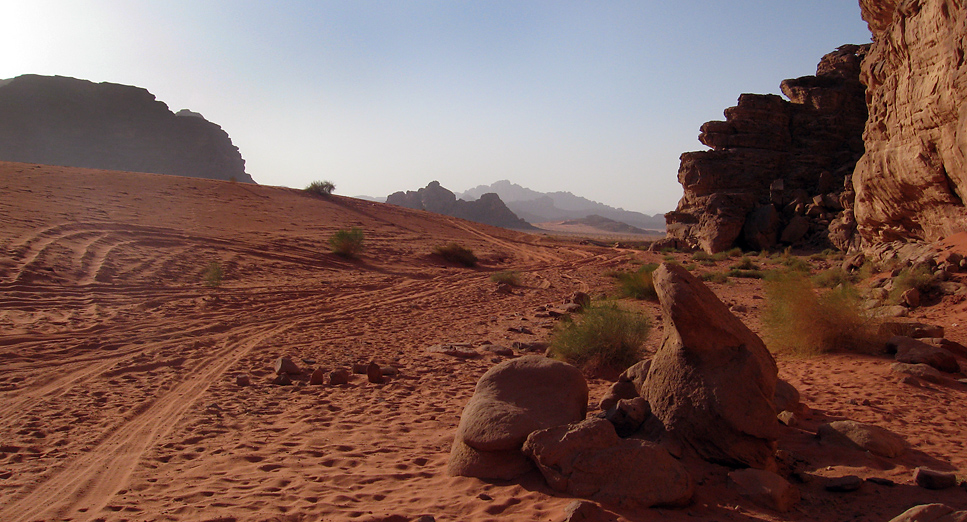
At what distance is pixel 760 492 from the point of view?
3340 mm

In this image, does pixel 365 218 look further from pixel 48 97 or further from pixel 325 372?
pixel 48 97

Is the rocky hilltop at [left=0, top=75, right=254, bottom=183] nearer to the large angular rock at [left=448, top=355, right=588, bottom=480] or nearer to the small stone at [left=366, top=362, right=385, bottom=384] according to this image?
the small stone at [left=366, top=362, right=385, bottom=384]

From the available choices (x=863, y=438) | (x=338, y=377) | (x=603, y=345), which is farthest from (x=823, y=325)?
(x=338, y=377)

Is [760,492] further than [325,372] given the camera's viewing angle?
No

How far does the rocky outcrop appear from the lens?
3344 inches

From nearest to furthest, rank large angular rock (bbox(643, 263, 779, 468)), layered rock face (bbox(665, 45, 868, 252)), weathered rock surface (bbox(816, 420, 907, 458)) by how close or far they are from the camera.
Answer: large angular rock (bbox(643, 263, 779, 468))
weathered rock surface (bbox(816, 420, 907, 458))
layered rock face (bbox(665, 45, 868, 252))

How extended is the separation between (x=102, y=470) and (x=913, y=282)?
12.4 meters

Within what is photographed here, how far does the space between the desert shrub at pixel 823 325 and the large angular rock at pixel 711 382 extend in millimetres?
3841

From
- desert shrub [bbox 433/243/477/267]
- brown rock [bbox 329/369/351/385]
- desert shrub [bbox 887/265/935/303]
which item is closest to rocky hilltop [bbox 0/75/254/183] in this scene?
desert shrub [bbox 433/243/477/267]

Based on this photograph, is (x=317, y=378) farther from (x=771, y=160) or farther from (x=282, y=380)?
(x=771, y=160)

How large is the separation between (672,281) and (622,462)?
59.6 inches

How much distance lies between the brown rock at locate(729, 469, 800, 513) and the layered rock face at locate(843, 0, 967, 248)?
32.0 feet

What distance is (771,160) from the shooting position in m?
30.0

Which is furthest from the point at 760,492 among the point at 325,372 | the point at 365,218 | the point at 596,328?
the point at 365,218
